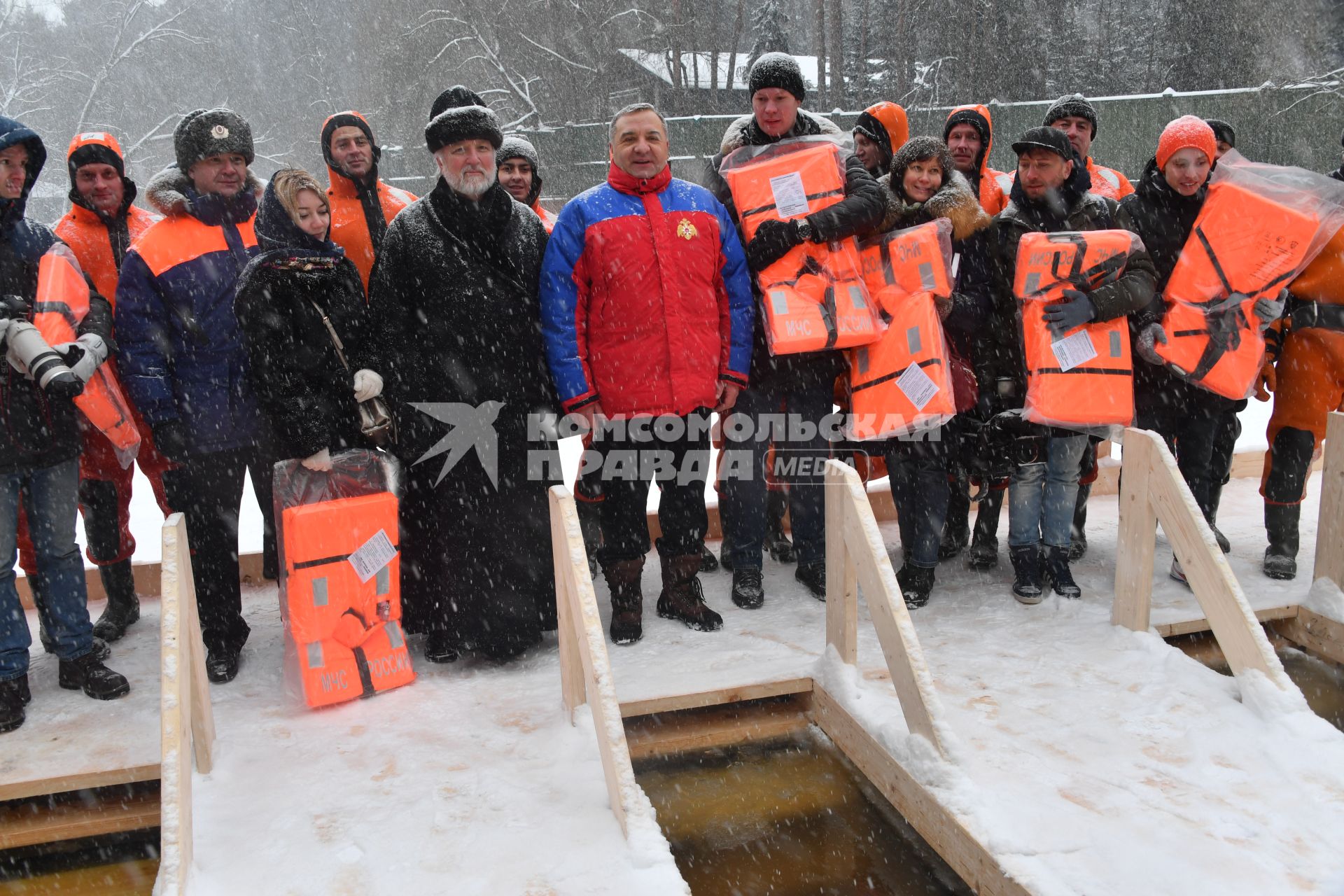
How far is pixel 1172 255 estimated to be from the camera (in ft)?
12.4

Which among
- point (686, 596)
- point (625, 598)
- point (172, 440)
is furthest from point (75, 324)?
point (686, 596)

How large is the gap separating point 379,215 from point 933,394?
2458 millimetres

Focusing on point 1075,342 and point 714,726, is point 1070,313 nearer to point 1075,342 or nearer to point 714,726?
point 1075,342

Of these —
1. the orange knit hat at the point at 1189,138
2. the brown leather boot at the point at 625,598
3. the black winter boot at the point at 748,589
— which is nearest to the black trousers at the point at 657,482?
the brown leather boot at the point at 625,598

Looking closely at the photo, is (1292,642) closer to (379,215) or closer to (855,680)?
(855,680)

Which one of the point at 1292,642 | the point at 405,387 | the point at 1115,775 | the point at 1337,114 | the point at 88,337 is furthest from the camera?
the point at 1337,114


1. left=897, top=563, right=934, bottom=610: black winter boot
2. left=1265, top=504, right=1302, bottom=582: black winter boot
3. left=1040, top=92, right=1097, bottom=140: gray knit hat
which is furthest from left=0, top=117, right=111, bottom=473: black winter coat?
left=1265, top=504, right=1302, bottom=582: black winter boot

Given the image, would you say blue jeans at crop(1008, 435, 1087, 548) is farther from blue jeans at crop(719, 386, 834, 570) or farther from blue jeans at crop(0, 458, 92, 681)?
blue jeans at crop(0, 458, 92, 681)

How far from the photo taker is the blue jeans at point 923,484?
3.81 metres

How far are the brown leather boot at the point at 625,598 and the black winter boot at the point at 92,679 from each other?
182 centimetres

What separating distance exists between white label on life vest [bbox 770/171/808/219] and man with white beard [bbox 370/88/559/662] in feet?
3.12

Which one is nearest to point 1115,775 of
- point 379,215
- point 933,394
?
point 933,394

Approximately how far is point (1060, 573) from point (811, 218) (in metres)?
1.88

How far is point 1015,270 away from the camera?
11.9ft
